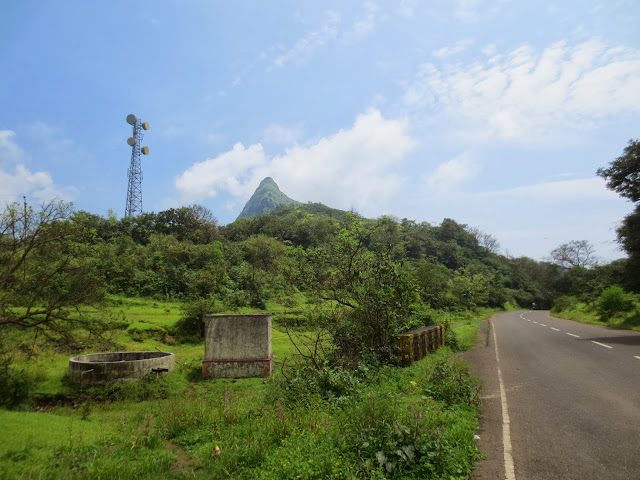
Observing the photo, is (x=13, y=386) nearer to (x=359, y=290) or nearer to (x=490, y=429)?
(x=359, y=290)

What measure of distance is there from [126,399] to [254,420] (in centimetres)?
651

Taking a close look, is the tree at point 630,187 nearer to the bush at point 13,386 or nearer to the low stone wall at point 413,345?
the low stone wall at point 413,345

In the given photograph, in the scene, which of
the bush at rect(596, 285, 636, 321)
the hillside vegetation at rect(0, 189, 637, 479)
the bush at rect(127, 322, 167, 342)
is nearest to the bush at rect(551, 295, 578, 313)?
the bush at rect(596, 285, 636, 321)

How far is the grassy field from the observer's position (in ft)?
16.9

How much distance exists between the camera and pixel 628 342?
46.3 feet

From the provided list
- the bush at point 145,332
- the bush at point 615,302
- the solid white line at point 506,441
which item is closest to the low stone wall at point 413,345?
the solid white line at point 506,441

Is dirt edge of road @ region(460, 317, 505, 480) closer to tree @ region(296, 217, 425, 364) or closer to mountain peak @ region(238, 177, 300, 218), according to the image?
tree @ region(296, 217, 425, 364)

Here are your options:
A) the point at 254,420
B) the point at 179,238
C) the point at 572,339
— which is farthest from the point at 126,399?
the point at 179,238

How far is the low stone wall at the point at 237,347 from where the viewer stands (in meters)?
14.7

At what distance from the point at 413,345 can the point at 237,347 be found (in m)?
6.64

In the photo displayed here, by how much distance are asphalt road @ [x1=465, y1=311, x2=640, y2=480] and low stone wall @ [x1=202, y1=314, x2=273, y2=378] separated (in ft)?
25.1

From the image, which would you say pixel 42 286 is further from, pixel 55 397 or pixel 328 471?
pixel 328 471

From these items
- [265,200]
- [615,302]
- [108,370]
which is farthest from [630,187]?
[265,200]

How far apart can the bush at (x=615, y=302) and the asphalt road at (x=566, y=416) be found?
12.1m
